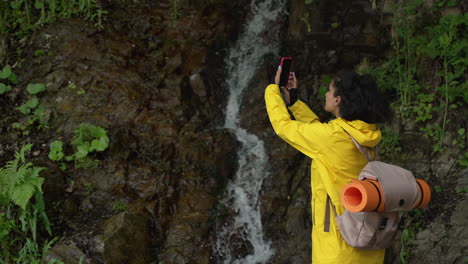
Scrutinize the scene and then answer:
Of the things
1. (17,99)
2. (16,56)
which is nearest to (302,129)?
(17,99)

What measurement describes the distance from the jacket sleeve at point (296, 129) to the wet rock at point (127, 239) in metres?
2.88

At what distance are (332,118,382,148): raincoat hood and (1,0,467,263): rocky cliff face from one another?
226cm

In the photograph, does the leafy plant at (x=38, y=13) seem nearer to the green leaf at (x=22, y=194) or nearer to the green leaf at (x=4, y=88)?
the green leaf at (x=4, y=88)

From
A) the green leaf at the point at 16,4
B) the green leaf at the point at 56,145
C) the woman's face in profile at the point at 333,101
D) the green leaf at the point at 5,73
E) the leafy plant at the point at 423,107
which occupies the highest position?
the green leaf at the point at 16,4

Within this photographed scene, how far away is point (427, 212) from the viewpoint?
181 inches

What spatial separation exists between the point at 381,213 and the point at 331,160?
1.57 feet

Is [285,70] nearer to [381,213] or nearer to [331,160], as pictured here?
[331,160]

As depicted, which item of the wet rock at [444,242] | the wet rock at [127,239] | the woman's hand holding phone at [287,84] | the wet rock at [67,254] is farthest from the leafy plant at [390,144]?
the wet rock at [67,254]

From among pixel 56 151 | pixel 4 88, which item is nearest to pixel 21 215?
pixel 56 151

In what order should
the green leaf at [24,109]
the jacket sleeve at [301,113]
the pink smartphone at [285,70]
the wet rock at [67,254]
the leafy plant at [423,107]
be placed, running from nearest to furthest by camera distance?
the pink smartphone at [285,70]
the jacket sleeve at [301,113]
the wet rock at [67,254]
the leafy plant at [423,107]
the green leaf at [24,109]

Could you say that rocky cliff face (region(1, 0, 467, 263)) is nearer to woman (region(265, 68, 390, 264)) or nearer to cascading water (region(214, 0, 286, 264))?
cascading water (region(214, 0, 286, 264))

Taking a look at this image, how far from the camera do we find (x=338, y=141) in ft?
8.31

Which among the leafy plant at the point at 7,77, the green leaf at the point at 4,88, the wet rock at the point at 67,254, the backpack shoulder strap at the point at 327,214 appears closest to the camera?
the backpack shoulder strap at the point at 327,214

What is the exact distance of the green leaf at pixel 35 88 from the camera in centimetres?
612
